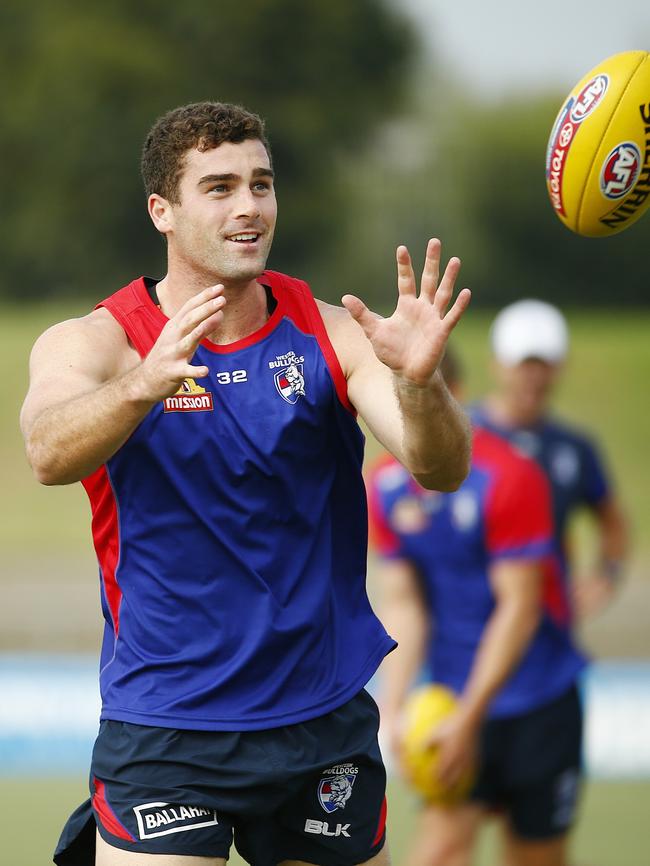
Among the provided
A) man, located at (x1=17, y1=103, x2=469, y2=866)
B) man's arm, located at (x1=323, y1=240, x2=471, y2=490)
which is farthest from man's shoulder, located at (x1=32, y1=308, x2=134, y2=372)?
man's arm, located at (x1=323, y1=240, x2=471, y2=490)

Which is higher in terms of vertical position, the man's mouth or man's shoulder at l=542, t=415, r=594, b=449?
the man's mouth

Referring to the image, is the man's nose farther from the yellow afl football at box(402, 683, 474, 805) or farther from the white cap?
the white cap

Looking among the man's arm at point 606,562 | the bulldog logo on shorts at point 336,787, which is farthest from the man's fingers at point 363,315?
the man's arm at point 606,562

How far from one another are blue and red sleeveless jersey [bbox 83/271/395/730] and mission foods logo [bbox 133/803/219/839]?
218 millimetres

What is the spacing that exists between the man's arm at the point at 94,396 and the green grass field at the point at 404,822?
4.01m

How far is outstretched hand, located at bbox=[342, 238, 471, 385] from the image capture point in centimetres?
358

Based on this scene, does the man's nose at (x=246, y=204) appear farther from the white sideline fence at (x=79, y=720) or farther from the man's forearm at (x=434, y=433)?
the white sideline fence at (x=79, y=720)

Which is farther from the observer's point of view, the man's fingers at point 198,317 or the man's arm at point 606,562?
the man's arm at point 606,562

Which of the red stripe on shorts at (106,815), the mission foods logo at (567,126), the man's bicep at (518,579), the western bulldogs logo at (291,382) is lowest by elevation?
the red stripe on shorts at (106,815)

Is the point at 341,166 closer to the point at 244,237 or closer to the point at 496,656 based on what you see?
the point at 496,656

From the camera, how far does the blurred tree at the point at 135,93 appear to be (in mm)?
20906

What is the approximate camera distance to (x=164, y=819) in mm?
Result: 3762

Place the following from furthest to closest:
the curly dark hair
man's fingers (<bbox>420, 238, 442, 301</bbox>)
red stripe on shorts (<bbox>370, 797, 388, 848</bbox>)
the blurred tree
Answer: the blurred tree, red stripe on shorts (<bbox>370, 797, 388, 848</bbox>), the curly dark hair, man's fingers (<bbox>420, 238, 442, 301</bbox>)

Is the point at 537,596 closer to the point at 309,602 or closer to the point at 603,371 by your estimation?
the point at 309,602
